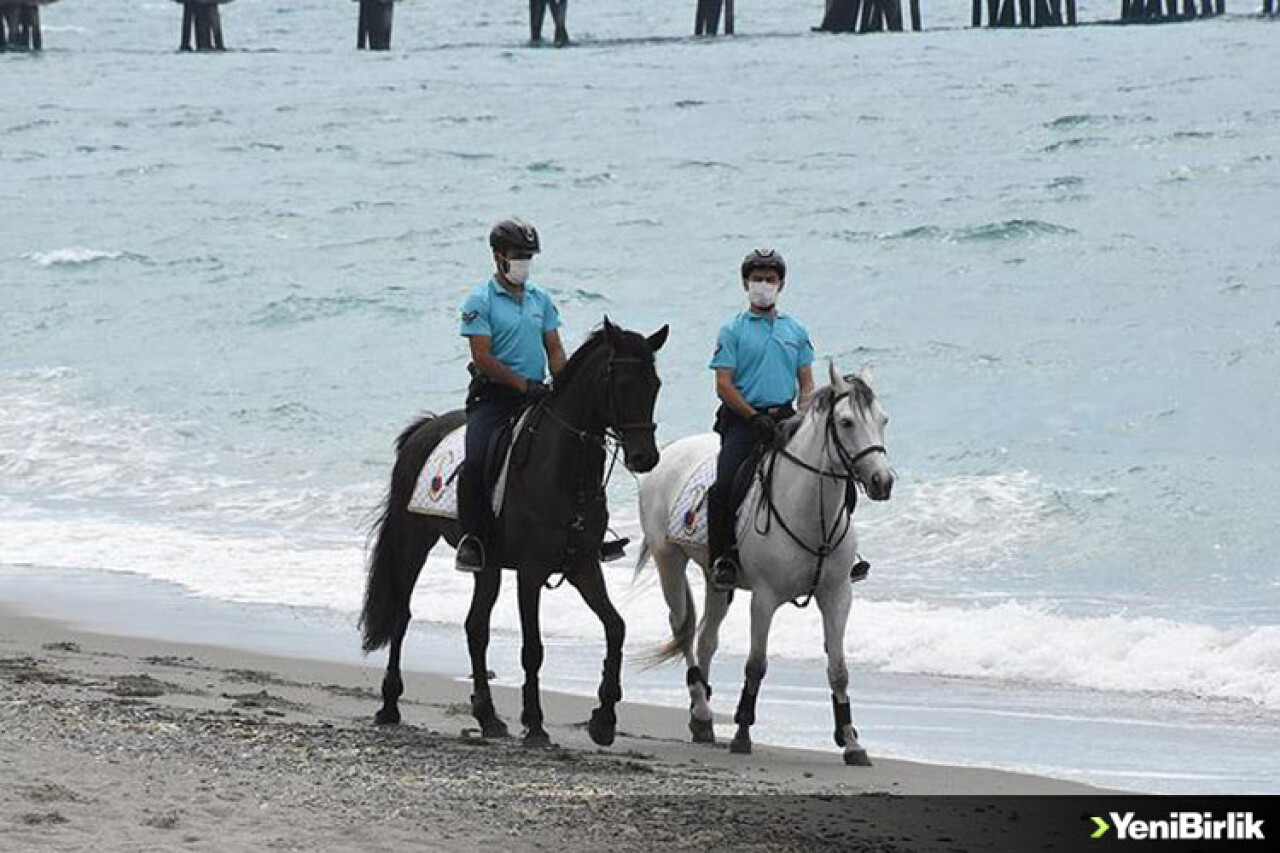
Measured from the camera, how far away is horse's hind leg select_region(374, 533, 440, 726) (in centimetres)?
1105

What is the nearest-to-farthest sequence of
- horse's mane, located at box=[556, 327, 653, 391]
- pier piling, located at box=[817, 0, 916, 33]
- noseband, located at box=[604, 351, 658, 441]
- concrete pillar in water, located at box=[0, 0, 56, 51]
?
noseband, located at box=[604, 351, 658, 441] < horse's mane, located at box=[556, 327, 653, 391] < pier piling, located at box=[817, 0, 916, 33] < concrete pillar in water, located at box=[0, 0, 56, 51]

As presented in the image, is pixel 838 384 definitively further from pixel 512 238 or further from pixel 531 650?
pixel 531 650

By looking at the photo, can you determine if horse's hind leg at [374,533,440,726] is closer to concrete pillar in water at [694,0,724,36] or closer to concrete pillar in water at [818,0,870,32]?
concrete pillar in water at [818,0,870,32]

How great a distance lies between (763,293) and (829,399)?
2.59 ft

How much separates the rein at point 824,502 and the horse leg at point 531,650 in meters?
1.13

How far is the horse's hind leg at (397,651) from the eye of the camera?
11.1 meters

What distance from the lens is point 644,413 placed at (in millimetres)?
9992

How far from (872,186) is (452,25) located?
49801mm

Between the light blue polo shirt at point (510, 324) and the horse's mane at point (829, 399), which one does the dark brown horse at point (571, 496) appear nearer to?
the light blue polo shirt at point (510, 324)

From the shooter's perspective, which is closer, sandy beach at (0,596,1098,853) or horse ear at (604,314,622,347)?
sandy beach at (0,596,1098,853)

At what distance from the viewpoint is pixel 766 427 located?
11.1 metres

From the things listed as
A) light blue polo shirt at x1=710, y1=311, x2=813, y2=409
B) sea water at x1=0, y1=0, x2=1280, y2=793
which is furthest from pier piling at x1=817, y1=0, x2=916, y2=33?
light blue polo shirt at x1=710, y1=311, x2=813, y2=409

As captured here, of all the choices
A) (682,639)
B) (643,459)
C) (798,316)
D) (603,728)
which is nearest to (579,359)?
(643,459)

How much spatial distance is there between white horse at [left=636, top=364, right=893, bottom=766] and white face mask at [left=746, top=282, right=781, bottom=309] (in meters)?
0.58
